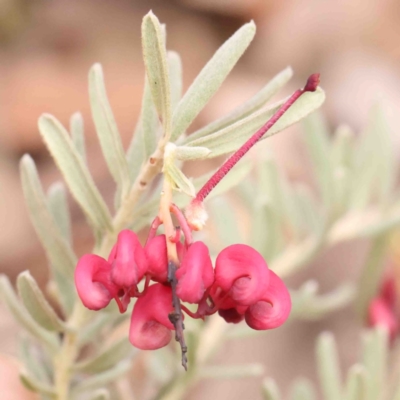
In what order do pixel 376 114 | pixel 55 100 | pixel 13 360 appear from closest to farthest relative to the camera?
1. pixel 13 360
2. pixel 376 114
3. pixel 55 100

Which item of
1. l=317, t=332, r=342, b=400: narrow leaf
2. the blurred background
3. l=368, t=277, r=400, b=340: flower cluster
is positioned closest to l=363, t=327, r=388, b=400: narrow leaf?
l=317, t=332, r=342, b=400: narrow leaf

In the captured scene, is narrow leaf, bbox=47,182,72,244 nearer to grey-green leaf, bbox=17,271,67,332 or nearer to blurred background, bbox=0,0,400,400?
grey-green leaf, bbox=17,271,67,332

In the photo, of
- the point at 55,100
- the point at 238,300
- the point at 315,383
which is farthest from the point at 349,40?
the point at 238,300

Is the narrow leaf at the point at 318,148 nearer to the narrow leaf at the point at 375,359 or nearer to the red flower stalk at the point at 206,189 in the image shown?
the narrow leaf at the point at 375,359

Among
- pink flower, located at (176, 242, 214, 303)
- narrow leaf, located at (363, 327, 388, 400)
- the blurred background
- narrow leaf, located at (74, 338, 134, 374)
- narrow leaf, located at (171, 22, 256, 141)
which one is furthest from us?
the blurred background

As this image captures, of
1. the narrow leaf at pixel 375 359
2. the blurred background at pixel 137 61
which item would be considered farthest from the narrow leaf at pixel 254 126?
the blurred background at pixel 137 61

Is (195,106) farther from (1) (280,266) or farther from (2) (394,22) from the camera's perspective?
(2) (394,22)

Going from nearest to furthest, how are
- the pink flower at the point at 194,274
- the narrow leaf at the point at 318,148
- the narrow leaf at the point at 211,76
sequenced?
the pink flower at the point at 194,274 < the narrow leaf at the point at 211,76 < the narrow leaf at the point at 318,148
